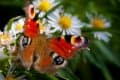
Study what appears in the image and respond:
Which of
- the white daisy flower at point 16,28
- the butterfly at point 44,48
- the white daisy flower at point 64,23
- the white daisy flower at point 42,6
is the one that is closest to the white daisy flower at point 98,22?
the white daisy flower at point 64,23

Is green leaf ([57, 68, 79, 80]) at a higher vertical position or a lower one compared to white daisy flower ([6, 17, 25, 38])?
lower

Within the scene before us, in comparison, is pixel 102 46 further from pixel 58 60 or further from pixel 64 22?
pixel 58 60

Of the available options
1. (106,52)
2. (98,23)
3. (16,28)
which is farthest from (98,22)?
(16,28)

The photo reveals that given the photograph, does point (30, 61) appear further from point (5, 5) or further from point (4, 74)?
point (5, 5)

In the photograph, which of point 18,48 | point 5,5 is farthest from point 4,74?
point 5,5

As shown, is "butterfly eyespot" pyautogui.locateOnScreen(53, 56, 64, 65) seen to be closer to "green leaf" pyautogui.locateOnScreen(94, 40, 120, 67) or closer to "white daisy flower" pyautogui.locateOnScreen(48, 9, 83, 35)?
"white daisy flower" pyautogui.locateOnScreen(48, 9, 83, 35)

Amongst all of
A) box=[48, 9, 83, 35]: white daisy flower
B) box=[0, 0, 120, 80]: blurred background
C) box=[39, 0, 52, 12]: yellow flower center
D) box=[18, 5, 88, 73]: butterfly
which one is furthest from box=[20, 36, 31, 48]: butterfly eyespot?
box=[0, 0, 120, 80]: blurred background
